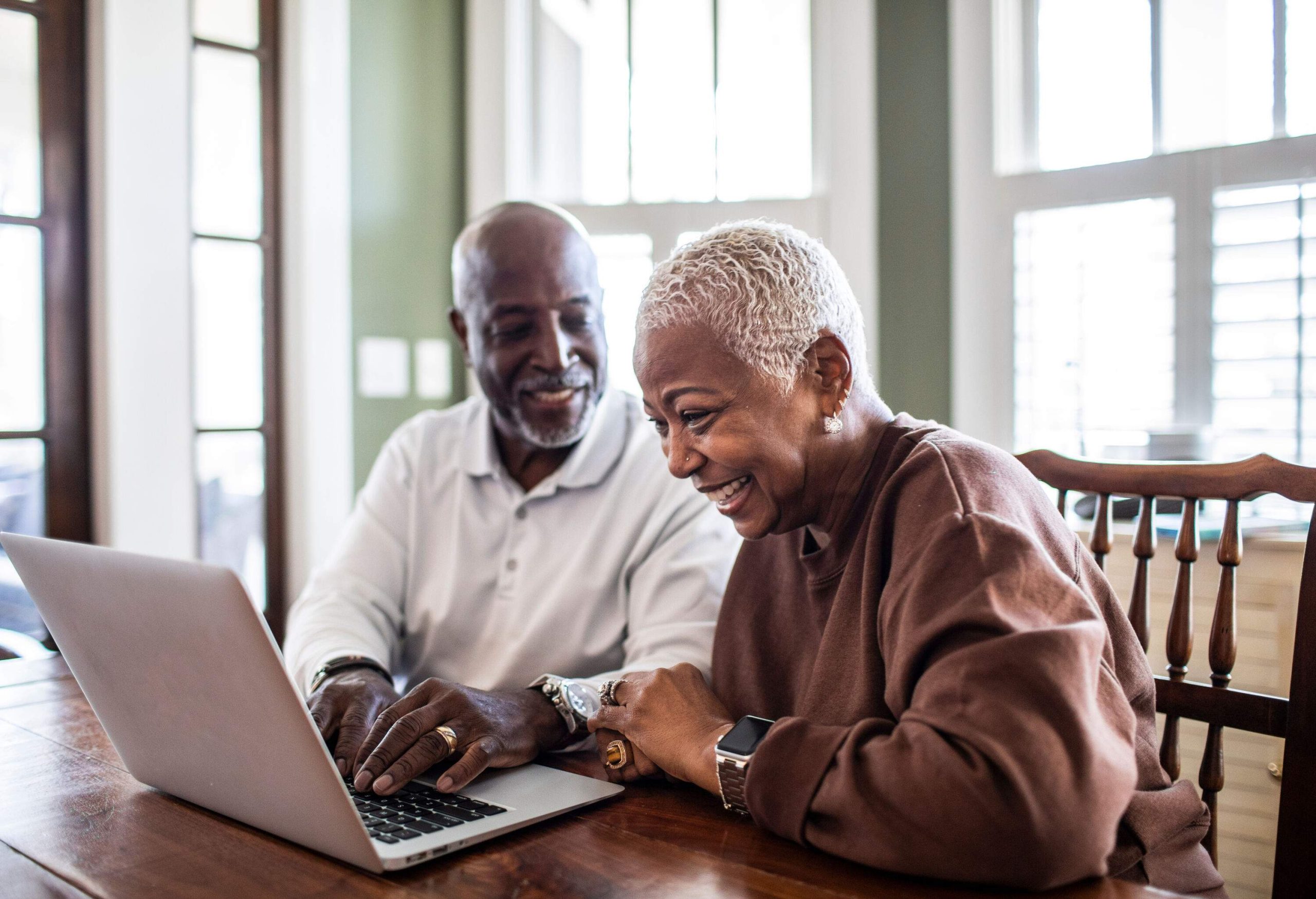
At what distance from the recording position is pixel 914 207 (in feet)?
9.86

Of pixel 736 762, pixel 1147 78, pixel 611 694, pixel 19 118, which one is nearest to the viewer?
pixel 736 762

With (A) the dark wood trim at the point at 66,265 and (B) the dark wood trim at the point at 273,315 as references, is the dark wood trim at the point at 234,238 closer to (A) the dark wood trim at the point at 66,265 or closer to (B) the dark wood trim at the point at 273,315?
(B) the dark wood trim at the point at 273,315

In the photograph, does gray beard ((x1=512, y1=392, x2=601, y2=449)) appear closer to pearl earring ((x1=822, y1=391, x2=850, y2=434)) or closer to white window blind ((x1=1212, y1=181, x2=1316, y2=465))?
pearl earring ((x1=822, y1=391, x2=850, y2=434))

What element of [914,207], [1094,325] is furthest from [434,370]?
[1094,325]

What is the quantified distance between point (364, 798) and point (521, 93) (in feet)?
9.82

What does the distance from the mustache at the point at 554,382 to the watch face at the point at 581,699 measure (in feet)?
2.06

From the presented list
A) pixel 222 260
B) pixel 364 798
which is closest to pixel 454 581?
pixel 364 798

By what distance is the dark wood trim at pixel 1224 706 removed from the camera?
41.0 inches

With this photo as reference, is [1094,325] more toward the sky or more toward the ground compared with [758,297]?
more toward the sky

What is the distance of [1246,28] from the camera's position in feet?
8.32

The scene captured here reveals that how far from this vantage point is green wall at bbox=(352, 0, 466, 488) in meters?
3.19

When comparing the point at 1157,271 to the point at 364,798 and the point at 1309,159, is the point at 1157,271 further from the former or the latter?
the point at 364,798

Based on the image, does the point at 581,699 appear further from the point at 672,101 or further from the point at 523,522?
the point at 672,101

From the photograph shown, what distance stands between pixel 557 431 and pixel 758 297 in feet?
2.56
